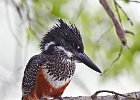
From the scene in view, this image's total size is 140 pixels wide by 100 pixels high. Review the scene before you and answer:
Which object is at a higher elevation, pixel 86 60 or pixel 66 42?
pixel 66 42

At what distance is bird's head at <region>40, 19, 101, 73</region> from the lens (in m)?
2.00

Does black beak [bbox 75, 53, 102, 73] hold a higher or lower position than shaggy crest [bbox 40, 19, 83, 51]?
lower

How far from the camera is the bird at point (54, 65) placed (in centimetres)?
204

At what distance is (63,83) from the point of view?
206 cm

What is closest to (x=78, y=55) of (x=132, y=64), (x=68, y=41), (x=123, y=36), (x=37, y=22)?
(x=68, y=41)

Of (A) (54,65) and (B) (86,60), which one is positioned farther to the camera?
(A) (54,65)

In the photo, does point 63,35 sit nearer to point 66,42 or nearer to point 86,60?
point 66,42

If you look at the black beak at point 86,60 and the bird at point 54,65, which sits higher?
the bird at point 54,65

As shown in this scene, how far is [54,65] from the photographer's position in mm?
2086

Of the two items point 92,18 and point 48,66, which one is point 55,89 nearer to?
point 48,66

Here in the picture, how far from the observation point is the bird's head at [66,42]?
6.56 ft

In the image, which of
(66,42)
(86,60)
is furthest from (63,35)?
(86,60)

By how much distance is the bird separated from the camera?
2.04 meters

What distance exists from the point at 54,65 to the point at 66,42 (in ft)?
0.36
